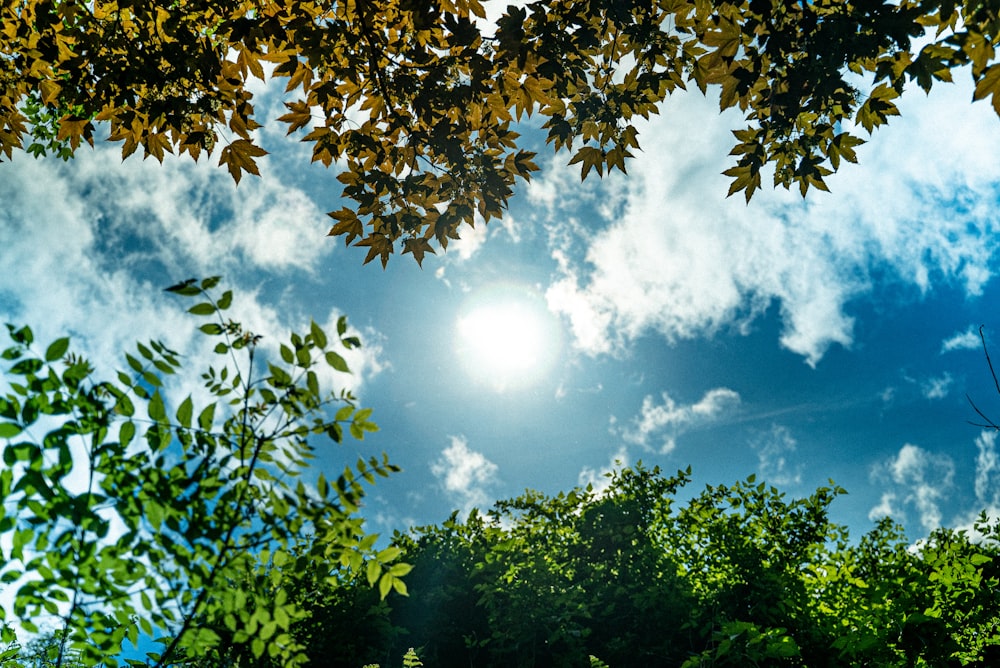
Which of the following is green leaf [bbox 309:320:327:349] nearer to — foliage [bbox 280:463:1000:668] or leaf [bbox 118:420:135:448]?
leaf [bbox 118:420:135:448]

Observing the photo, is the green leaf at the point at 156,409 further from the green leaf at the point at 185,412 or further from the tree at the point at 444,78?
the tree at the point at 444,78

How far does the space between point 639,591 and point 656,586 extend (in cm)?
85

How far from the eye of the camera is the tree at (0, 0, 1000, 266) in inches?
135

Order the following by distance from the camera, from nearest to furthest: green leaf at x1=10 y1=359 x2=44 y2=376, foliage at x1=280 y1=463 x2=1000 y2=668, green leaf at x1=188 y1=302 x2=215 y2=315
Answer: green leaf at x1=10 y1=359 x2=44 y2=376 → green leaf at x1=188 y1=302 x2=215 y2=315 → foliage at x1=280 y1=463 x2=1000 y2=668

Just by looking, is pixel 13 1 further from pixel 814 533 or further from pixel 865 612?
→ pixel 814 533

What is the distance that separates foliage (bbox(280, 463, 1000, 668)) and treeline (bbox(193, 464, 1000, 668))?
0.08ft

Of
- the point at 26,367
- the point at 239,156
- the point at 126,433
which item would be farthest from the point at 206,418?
the point at 239,156

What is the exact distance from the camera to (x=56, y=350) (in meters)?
1.54

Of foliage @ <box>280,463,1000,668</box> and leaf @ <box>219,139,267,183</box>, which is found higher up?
leaf @ <box>219,139,267,183</box>

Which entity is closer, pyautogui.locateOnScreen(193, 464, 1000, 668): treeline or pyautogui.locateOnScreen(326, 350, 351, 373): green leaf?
pyautogui.locateOnScreen(326, 350, 351, 373): green leaf

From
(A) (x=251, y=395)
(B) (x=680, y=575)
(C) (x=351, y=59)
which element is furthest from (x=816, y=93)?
(B) (x=680, y=575)

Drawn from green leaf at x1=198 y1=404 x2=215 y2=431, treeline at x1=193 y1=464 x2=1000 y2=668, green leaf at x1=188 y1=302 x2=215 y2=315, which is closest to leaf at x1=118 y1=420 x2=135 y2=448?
green leaf at x1=198 y1=404 x2=215 y2=431

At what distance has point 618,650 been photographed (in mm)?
7898

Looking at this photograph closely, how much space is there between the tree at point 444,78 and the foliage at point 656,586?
492 centimetres
